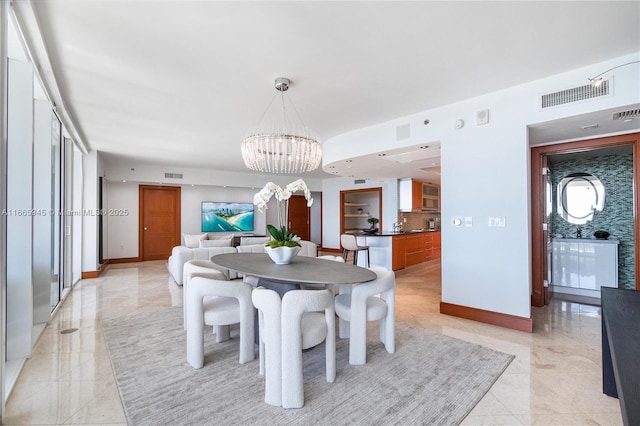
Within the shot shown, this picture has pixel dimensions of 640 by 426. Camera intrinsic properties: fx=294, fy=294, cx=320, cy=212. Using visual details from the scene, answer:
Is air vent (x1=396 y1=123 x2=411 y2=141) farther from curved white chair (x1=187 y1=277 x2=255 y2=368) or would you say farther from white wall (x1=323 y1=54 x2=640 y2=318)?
curved white chair (x1=187 y1=277 x2=255 y2=368)

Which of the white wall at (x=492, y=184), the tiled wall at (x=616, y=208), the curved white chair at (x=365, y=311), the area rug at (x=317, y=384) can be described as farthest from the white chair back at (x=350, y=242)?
the tiled wall at (x=616, y=208)

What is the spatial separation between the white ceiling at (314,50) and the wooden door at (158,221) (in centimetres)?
453

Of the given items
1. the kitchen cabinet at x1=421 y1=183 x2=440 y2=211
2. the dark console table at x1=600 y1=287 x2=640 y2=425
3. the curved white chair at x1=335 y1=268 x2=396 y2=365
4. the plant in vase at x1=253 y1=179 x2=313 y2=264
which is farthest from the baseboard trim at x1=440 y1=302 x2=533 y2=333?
the kitchen cabinet at x1=421 y1=183 x2=440 y2=211

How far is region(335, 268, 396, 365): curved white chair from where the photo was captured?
2.38 meters

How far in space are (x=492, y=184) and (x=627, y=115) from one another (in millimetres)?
1237

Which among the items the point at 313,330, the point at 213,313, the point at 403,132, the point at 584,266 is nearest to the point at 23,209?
the point at 213,313

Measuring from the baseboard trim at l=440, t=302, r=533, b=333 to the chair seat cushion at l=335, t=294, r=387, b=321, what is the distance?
145 cm

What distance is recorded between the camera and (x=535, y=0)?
1.86 m

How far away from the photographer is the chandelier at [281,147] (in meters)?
3.31

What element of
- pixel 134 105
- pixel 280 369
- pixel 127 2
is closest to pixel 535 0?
pixel 127 2

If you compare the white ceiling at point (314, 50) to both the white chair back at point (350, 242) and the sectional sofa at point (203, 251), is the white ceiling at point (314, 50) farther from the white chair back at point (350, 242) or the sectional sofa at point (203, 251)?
the white chair back at point (350, 242)

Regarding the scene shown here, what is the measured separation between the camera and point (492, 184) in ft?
10.8

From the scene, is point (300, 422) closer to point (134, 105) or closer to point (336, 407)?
point (336, 407)

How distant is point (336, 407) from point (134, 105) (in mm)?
3870
